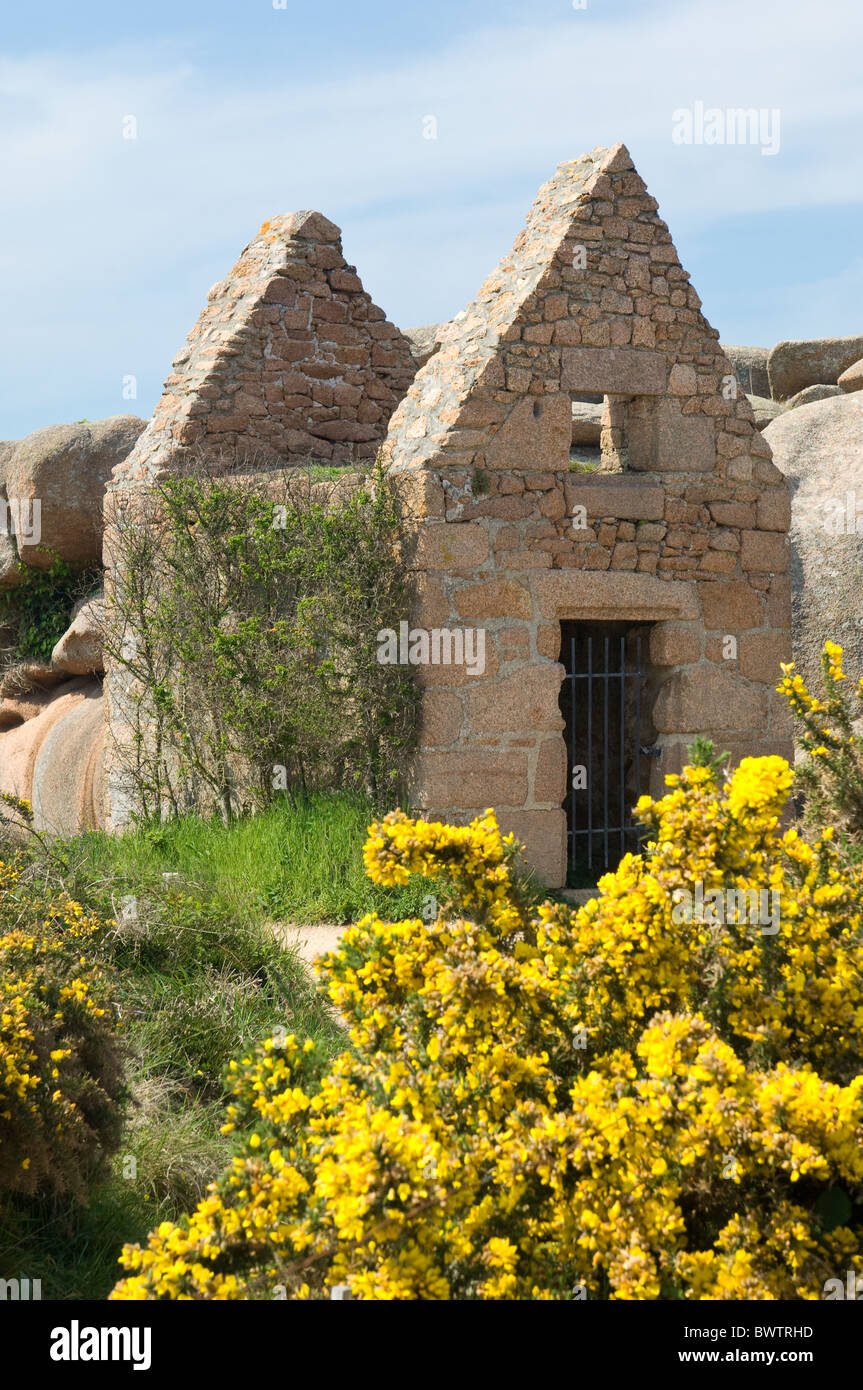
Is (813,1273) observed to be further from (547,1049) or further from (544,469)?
(544,469)

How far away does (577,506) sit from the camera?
24.6 ft

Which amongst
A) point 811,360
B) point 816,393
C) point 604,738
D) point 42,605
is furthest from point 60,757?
point 811,360

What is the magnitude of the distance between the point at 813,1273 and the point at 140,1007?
3.29 m

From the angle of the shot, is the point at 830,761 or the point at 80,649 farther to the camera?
the point at 80,649

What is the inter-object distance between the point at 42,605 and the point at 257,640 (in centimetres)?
588

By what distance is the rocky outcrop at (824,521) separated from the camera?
10406mm

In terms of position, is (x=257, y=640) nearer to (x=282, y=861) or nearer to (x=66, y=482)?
(x=282, y=861)

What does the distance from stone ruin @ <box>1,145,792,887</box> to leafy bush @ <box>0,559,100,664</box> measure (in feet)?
19.9

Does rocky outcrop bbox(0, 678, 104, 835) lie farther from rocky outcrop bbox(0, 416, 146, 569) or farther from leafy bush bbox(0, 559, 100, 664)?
rocky outcrop bbox(0, 416, 146, 569)

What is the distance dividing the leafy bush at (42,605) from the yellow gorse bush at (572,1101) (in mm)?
10350

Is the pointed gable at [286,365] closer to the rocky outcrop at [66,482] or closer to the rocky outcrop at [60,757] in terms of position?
the rocky outcrop at [66,482]

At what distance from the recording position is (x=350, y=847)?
7051mm

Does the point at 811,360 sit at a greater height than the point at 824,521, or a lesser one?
greater

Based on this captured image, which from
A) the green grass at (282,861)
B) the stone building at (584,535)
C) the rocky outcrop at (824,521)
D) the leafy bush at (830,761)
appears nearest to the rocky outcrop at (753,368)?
the rocky outcrop at (824,521)
